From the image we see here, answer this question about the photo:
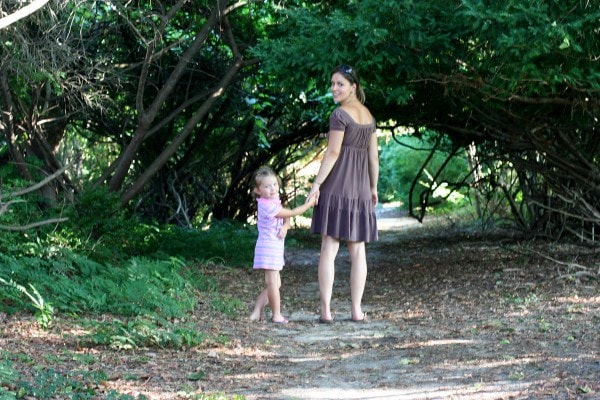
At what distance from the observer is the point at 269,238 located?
7480 millimetres

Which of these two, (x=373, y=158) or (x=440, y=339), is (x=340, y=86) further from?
(x=440, y=339)

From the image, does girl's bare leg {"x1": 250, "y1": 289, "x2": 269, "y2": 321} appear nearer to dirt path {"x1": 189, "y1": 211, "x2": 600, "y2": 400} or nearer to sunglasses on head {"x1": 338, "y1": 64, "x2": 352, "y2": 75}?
dirt path {"x1": 189, "y1": 211, "x2": 600, "y2": 400}

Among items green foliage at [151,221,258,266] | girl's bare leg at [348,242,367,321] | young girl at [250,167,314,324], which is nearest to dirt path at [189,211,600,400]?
girl's bare leg at [348,242,367,321]

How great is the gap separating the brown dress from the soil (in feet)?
2.46

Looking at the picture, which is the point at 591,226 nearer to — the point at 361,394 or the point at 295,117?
the point at 295,117

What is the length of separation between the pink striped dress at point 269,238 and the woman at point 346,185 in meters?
0.30

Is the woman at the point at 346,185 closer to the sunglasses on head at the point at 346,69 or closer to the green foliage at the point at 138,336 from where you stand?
the sunglasses on head at the point at 346,69

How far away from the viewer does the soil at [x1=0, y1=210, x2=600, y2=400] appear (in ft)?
16.9

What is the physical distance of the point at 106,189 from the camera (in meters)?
10.1

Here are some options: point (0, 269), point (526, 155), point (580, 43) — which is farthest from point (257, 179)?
point (526, 155)

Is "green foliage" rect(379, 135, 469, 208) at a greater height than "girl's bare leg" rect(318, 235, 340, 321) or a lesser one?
greater

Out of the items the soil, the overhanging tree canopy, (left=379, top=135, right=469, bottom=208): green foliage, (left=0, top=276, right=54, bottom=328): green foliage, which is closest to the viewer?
the soil

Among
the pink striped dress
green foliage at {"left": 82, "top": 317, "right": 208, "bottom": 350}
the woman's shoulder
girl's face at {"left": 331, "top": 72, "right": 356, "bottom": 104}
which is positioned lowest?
green foliage at {"left": 82, "top": 317, "right": 208, "bottom": 350}

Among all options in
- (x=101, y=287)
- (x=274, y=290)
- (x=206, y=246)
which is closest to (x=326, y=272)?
(x=274, y=290)
